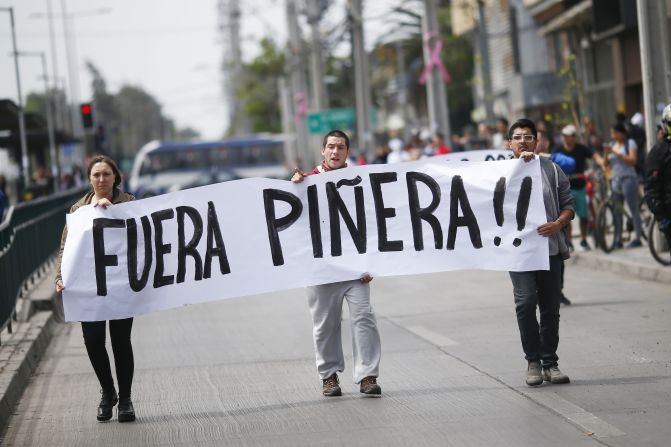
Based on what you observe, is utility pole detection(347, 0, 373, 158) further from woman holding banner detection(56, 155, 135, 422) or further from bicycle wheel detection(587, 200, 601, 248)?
woman holding banner detection(56, 155, 135, 422)

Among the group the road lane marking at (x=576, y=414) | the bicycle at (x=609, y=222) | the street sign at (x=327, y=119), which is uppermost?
the street sign at (x=327, y=119)

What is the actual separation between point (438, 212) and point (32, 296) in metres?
7.70

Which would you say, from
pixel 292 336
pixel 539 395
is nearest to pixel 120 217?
pixel 539 395

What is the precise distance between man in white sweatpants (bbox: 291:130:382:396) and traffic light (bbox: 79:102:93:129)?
29.0 meters

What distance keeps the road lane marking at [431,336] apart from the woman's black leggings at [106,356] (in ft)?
11.7

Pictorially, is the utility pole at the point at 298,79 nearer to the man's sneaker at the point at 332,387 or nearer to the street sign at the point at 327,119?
the street sign at the point at 327,119

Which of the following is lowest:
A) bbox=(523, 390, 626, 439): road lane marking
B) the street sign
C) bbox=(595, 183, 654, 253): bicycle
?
bbox=(523, 390, 626, 439): road lane marking

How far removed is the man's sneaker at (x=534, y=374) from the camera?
8.87m

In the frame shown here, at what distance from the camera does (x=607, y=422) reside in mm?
7570

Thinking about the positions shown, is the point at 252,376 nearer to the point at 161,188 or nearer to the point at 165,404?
the point at 165,404

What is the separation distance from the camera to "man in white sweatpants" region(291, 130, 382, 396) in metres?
8.86

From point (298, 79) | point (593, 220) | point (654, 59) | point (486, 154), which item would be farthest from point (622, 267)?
point (298, 79)

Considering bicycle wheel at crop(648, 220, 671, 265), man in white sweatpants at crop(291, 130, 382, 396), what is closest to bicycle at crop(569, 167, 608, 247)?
bicycle wheel at crop(648, 220, 671, 265)

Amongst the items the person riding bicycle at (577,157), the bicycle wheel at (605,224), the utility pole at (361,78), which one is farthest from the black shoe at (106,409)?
the utility pole at (361,78)
